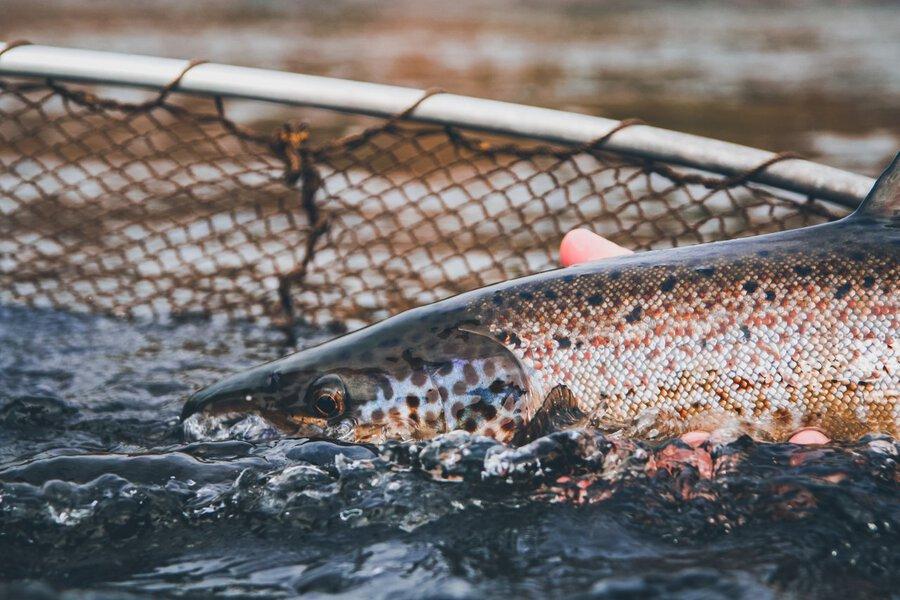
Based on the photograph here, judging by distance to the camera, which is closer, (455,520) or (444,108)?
(455,520)

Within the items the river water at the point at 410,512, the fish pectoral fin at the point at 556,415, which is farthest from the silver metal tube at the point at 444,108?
the fish pectoral fin at the point at 556,415

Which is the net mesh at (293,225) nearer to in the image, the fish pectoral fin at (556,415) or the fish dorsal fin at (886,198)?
the fish dorsal fin at (886,198)

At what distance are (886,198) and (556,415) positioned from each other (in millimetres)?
1096

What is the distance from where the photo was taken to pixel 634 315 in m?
2.83

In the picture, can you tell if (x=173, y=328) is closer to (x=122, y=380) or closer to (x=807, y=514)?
(x=122, y=380)

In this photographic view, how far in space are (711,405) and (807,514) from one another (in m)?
0.38

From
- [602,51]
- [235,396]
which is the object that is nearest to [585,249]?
[235,396]

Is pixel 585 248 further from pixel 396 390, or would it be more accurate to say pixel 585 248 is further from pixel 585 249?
pixel 396 390

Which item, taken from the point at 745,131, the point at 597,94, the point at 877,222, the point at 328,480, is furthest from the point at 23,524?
the point at 597,94

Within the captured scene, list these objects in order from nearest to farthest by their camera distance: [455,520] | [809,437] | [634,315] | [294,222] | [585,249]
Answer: [455,520] → [809,437] → [634,315] → [585,249] → [294,222]

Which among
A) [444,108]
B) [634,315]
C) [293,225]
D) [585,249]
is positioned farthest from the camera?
[293,225]

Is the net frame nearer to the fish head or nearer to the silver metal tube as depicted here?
the silver metal tube

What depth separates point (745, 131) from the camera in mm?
10758

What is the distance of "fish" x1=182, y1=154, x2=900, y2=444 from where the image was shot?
270 cm
